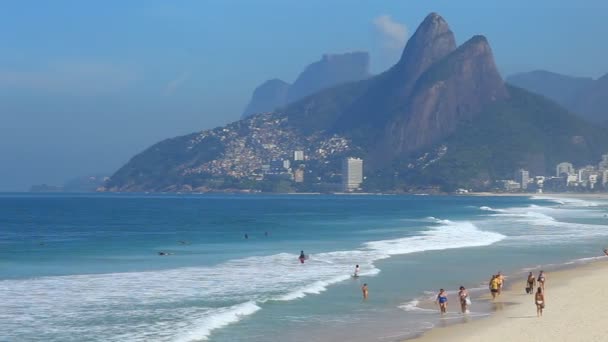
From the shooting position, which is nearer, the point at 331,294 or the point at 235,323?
the point at 235,323

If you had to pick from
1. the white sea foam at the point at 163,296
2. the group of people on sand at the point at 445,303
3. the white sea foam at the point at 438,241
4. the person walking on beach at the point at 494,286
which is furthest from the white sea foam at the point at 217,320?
the white sea foam at the point at 438,241

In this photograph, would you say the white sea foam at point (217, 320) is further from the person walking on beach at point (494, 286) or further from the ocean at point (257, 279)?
the person walking on beach at point (494, 286)

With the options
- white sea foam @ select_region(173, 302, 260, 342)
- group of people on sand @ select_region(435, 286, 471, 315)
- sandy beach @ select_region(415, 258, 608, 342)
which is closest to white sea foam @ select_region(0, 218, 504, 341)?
white sea foam @ select_region(173, 302, 260, 342)

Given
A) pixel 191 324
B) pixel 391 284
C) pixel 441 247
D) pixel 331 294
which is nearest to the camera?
pixel 191 324

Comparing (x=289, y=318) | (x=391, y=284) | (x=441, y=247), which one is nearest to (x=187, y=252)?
(x=441, y=247)

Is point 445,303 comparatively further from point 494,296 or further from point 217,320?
point 217,320

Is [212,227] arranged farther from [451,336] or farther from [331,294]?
[451,336]


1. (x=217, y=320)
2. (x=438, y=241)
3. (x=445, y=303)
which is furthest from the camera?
(x=438, y=241)

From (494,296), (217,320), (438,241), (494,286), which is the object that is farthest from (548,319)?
(438,241)
